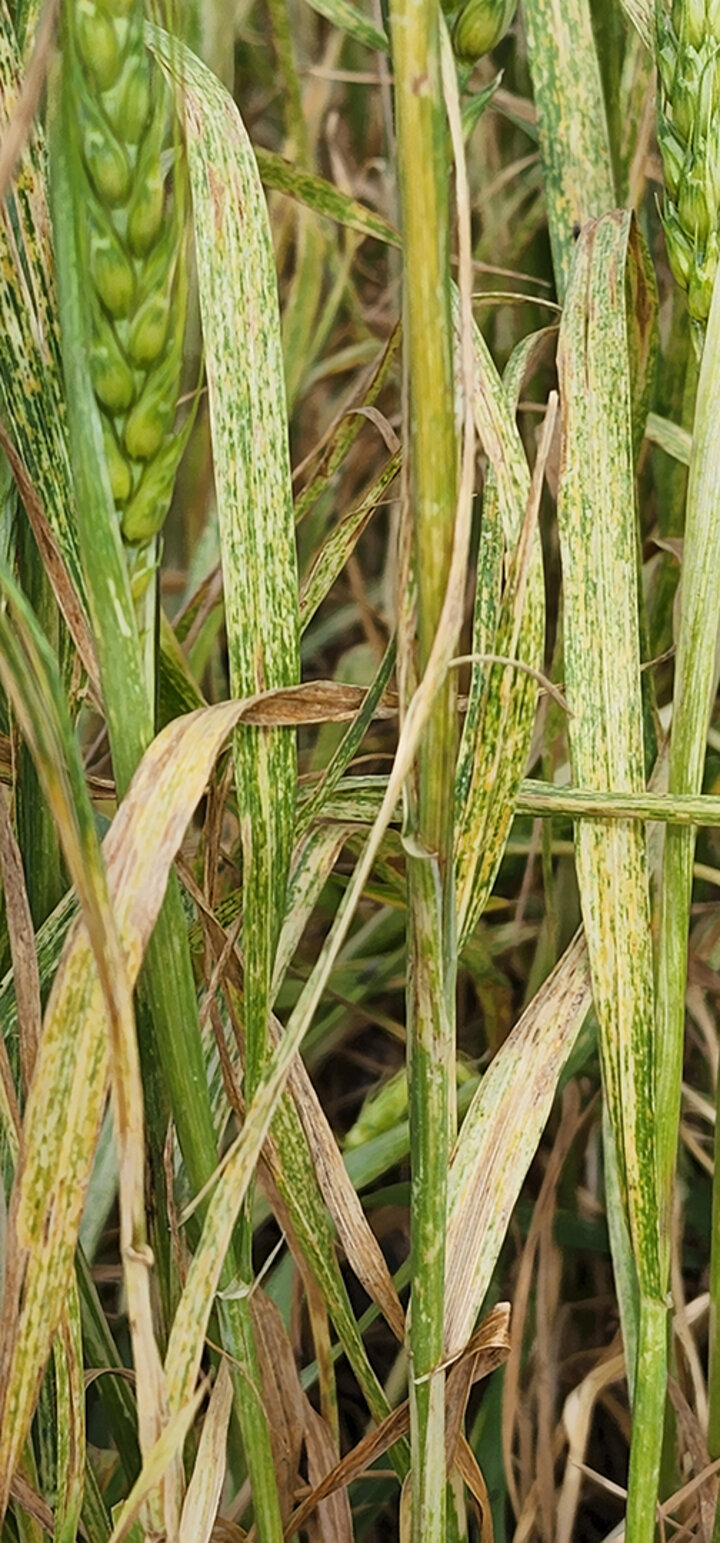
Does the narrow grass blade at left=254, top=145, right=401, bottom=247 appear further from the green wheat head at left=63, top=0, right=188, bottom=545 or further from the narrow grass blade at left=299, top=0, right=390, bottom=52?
the green wheat head at left=63, top=0, right=188, bottom=545

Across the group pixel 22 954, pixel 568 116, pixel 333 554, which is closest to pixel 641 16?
pixel 568 116

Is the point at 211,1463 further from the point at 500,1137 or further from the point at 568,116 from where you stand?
the point at 568,116

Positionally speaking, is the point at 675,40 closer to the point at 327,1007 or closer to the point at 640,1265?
the point at 640,1265

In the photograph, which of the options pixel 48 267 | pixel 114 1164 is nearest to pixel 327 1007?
pixel 114 1164

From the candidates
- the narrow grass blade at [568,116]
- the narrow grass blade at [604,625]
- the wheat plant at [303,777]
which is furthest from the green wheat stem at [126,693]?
the narrow grass blade at [568,116]

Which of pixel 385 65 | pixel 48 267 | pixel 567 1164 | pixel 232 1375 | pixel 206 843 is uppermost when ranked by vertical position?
pixel 385 65

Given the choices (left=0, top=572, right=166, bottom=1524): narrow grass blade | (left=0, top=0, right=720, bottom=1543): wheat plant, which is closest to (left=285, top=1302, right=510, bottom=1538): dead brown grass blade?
(left=0, top=0, right=720, bottom=1543): wheat plant

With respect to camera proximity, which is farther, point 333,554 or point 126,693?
point 333,554
